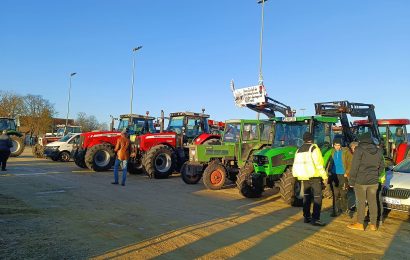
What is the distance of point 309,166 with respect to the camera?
751cm

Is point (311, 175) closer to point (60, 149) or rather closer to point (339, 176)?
point (339, 176)

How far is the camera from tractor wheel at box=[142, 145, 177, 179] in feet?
50.3

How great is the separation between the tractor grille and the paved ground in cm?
54

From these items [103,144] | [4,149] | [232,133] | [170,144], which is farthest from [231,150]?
[4,149]

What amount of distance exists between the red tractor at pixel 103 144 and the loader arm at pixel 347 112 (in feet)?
29.3

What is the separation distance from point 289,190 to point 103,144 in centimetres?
991

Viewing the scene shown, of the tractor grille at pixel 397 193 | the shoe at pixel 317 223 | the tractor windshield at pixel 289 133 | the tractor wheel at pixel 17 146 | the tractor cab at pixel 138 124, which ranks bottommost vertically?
the shoe at pixel 317 223

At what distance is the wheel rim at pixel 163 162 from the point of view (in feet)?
51.8

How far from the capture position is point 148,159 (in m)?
15.3

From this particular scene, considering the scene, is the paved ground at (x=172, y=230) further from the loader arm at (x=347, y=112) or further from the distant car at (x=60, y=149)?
the distant car at (x=60, y=149)

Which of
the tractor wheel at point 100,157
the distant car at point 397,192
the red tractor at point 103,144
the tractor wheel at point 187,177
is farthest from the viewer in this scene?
the red tractor at point 103,144

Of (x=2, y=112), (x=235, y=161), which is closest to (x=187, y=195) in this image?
(x=235, y=161)

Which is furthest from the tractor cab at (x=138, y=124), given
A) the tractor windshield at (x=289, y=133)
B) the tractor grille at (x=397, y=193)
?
the tractor grille at (x=397, y=193)

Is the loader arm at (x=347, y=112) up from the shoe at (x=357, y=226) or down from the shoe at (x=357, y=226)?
up
